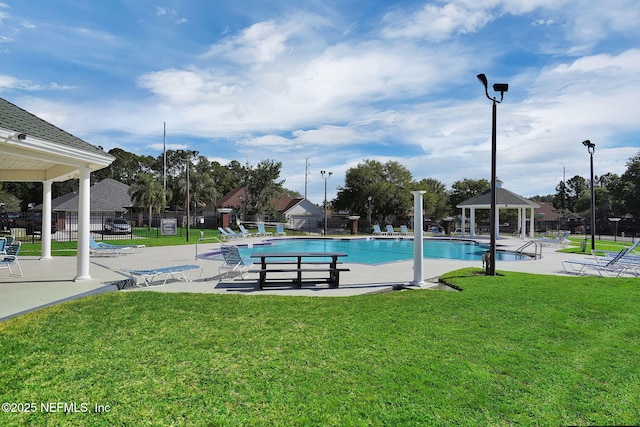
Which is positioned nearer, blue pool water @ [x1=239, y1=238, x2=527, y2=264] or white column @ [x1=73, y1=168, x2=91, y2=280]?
white column @ [x1=73, y1=168, x2=91, y2=280]

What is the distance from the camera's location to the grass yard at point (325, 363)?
2.97 metres

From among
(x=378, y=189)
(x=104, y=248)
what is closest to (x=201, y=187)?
(x=378, y=189)

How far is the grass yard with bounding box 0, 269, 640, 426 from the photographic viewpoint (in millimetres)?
2971

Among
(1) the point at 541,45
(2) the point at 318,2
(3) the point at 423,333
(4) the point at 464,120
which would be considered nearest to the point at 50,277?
(3) the point at 423,333

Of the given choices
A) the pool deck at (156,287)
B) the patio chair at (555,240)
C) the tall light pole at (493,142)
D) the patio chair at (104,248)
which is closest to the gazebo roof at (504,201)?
the patio chair at (555,240)

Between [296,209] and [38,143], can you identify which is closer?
[38,143]

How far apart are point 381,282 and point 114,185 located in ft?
138

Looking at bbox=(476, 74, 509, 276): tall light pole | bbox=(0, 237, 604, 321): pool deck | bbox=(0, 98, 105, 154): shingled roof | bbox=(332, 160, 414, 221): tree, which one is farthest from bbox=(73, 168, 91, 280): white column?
bbox=(332, 160, 414, 221): tree

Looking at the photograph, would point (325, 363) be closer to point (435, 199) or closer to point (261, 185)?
point (261, 185)

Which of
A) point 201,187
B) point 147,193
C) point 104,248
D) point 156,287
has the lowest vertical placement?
point 156,287

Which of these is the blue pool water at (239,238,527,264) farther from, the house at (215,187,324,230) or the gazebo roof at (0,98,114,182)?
the house at (215,187,324,230)

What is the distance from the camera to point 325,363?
393 centimetres

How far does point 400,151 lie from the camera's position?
137ft

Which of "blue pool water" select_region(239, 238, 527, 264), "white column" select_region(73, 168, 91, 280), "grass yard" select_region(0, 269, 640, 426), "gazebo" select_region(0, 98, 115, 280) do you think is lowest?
"blue pool water" select_region(239, 238, 527, 264)
